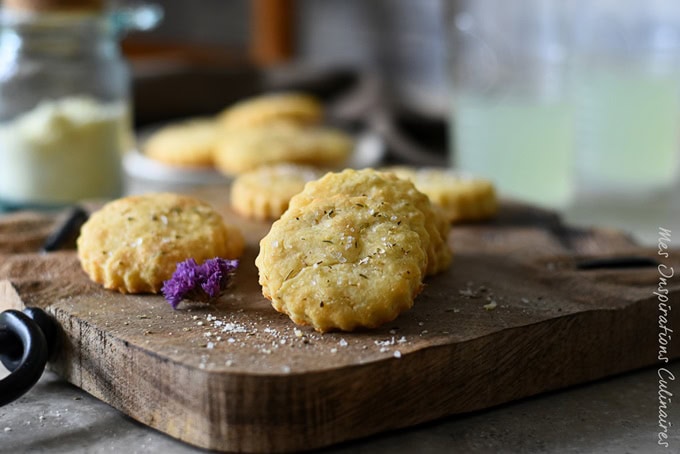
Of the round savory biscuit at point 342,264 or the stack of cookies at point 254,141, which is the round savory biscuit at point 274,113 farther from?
the round savory biscuit at point 342,264

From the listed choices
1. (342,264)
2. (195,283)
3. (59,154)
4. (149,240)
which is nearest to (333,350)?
(342,264)

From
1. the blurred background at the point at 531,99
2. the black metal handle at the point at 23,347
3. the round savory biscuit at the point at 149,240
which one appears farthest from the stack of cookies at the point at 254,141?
the black metal handle at the point at 23,347

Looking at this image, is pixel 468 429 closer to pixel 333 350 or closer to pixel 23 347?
pixel 333 350

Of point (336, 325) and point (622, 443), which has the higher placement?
point (336, 325)

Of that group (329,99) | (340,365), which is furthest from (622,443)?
(329,99)

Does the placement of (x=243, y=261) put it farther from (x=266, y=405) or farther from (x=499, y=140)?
(x=499, y=140)

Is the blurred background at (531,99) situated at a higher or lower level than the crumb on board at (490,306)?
higher

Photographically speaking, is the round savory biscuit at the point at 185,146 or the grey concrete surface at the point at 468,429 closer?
the grey concrete surface at the point at 468,429
